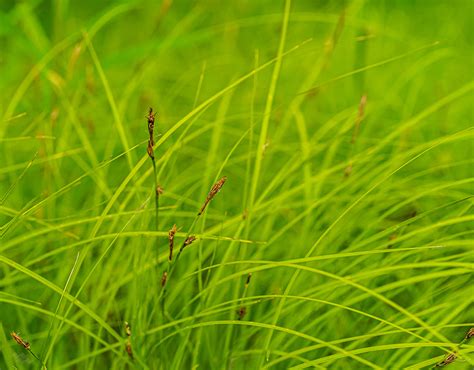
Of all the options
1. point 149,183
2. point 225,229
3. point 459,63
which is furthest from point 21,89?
point 459,63

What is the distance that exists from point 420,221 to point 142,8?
180 centimetres

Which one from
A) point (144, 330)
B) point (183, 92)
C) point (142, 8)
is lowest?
point (144, 330)

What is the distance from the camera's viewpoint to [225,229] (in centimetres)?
152

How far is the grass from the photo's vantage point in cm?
128

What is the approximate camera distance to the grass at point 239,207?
1.28 meters

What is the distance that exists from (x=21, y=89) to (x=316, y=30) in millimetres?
1368

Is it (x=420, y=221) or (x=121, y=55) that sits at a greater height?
(x=121, y=55)

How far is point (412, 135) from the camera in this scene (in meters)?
1.98

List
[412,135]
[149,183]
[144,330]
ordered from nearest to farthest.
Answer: [144,330], [149,183], [412,135]

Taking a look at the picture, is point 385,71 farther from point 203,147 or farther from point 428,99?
Result: point 203,147

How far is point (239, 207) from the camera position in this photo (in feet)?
5.73

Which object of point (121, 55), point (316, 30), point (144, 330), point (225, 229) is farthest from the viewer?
point (316, 30)

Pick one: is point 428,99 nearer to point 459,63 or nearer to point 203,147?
point 459,63

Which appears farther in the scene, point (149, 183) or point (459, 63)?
point (459, 63)
